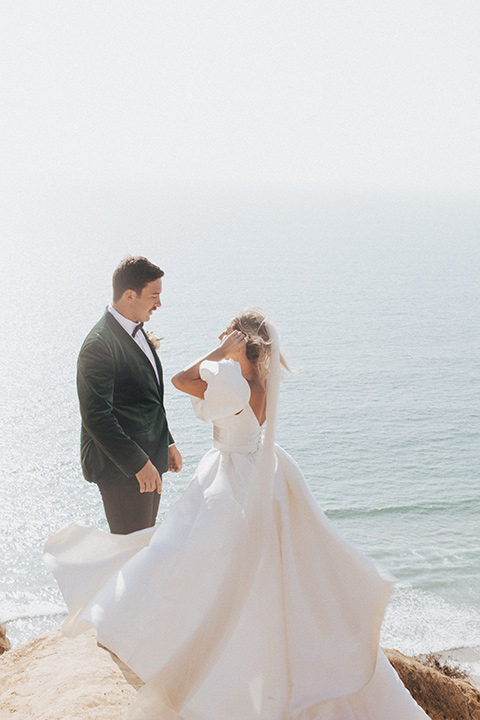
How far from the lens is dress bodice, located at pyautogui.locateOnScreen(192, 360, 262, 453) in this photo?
12.1ft

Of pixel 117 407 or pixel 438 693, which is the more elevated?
pixel 117 407

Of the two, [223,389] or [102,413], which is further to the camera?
[102,413]

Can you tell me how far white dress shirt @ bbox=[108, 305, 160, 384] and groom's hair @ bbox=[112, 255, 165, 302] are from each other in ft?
0.32

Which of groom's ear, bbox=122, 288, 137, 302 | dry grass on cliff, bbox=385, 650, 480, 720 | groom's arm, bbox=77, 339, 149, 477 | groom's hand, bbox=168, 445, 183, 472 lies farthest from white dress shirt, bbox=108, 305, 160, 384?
dry grass on cliff, bbox=385, 650, 480, 720

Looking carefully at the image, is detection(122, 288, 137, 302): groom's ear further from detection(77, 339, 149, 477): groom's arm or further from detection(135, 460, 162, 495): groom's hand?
detection(135, 460, 162, 495): groom's hand

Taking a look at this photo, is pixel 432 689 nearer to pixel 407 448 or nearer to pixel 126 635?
pixel 126 635

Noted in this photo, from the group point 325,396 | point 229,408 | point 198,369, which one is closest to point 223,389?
point 229,408

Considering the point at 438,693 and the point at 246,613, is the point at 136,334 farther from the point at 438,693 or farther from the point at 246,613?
the point at 438,693

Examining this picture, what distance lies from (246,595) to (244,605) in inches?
2.1

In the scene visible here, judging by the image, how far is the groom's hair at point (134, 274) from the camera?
4375 millimetres

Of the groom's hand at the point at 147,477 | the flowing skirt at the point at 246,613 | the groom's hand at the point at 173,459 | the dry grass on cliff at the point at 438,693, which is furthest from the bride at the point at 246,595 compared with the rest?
the dry grass on cliff at the point at 438,693

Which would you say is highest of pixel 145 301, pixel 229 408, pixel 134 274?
pixel 134 274

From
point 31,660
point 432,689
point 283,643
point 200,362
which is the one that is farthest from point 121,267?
point 432,689

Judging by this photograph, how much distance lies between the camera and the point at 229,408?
3.74 metres
